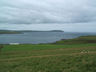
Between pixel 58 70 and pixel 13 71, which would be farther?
pixel 13 71

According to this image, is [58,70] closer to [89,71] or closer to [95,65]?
[89,71]

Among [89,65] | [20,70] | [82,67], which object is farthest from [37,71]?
[89,65]

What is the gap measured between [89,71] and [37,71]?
3.29 m

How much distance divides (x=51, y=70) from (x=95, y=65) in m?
3.07

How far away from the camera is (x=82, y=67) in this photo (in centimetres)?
682

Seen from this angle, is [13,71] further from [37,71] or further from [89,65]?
[89,65]

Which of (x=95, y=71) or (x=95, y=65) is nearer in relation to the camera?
(x=95, y=71)

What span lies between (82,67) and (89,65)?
592mm

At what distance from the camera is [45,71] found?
6.63 m

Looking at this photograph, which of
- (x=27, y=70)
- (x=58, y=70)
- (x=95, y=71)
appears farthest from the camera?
(x=27, y=70)

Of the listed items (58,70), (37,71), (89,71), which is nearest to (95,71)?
(89,71)

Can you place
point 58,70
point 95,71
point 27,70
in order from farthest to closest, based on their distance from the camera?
point 27,70 → point 58,70 → point 95,71

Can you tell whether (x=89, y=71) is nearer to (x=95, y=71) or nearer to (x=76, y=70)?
(x=95, y=71)

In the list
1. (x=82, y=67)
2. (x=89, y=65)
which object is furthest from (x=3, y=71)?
(x=89, y=65)
